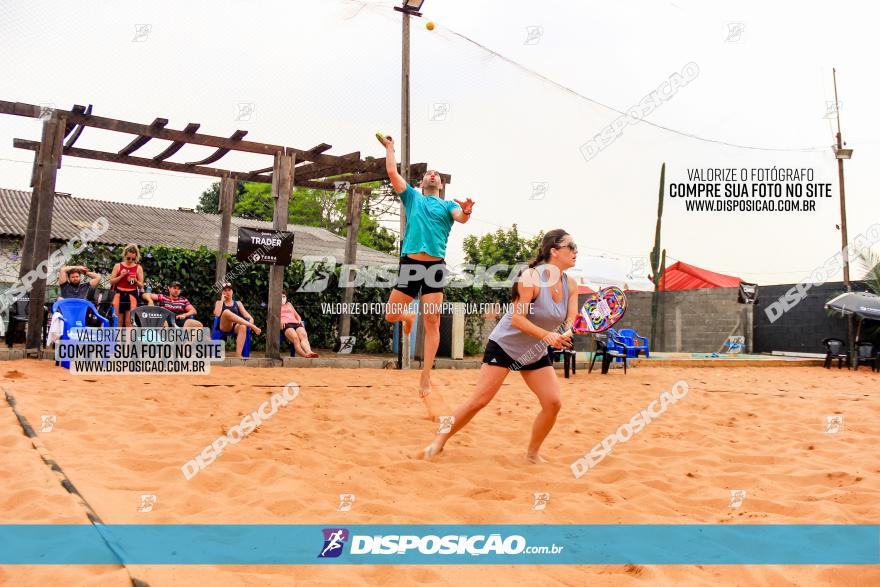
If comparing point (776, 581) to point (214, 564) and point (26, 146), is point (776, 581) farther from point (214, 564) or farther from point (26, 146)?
point (26, 146)

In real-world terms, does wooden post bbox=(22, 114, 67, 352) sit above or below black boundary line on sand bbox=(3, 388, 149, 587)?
above

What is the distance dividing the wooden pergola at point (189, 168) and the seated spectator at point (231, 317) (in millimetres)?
399

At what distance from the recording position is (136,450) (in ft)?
12.1

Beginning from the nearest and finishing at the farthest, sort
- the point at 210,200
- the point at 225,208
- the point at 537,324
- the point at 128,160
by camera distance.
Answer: the point at 537,324 → the point at 128,160 → the point at 225,208 → the point at 210,200

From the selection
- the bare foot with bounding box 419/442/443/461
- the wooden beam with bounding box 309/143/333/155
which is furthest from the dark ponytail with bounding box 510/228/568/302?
the wooden beam with bounding box 309/143/333/155

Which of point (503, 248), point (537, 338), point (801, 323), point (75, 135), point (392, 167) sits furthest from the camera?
point (503, 248)

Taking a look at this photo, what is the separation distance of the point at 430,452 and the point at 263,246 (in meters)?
7.07

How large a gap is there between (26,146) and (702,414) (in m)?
10.9

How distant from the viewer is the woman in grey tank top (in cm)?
377

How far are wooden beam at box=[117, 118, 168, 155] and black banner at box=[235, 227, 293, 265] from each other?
6.38 ft

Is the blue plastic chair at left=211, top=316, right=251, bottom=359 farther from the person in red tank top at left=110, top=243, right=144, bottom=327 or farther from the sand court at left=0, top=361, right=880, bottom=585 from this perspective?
the sand court at left=0, top=361, right=880, bottom=585

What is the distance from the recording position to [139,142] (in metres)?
10.2

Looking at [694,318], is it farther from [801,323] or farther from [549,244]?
[549,244]

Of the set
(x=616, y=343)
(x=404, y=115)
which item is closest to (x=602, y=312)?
(x=616, y=343)
